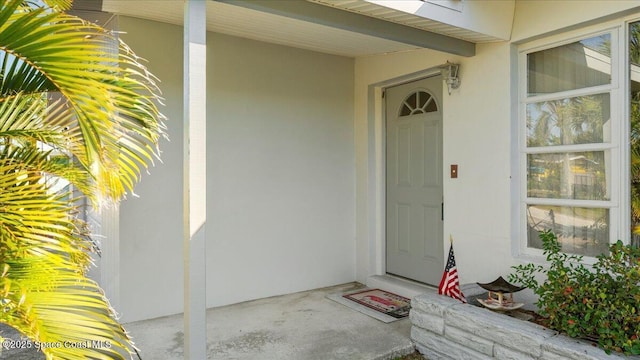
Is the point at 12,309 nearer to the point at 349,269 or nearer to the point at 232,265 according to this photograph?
the point at 232,265

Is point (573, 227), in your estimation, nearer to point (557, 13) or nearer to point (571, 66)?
point (571, 66)

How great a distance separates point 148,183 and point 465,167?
281 centimetres

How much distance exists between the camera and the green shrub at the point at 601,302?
230 centimetres

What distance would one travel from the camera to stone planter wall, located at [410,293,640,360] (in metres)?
2.40

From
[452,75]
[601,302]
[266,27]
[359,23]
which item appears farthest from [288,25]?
[601,302]

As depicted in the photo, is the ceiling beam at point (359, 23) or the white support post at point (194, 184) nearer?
the white support post at point (194, 184)

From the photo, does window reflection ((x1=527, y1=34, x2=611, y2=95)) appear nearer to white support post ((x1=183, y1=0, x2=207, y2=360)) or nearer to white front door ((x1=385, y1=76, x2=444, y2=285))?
white front door ((x1=385, y1=76, x2=444, y2=285))

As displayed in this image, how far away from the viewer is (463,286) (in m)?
3.59

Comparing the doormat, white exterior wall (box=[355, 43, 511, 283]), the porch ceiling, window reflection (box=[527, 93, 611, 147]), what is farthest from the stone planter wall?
the porch ceiling

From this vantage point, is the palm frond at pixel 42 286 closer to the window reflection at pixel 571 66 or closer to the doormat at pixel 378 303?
the doormat at pixel 378 303

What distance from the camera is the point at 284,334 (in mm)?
3439

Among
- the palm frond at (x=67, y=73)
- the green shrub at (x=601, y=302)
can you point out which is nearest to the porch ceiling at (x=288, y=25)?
the palm frond at (x=67, y=73)

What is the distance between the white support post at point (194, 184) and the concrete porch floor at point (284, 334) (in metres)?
0.77

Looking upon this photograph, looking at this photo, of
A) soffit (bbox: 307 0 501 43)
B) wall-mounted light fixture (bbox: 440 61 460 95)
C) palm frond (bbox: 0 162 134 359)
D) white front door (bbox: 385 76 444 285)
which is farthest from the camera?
white front door (bbox: 385 76 444 285)
